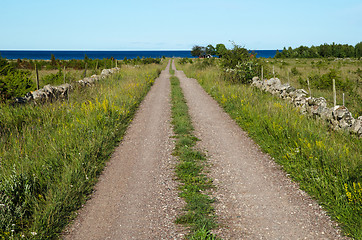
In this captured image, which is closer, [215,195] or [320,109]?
[215,195]

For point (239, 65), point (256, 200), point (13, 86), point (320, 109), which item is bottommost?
point (256, 200)

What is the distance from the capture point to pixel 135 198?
553 centimetres

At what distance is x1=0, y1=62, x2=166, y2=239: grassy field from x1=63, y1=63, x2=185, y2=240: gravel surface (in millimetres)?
297

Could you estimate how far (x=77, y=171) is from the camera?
20.3 feet

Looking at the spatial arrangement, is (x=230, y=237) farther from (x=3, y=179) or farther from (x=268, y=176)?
(x=3, y=179)

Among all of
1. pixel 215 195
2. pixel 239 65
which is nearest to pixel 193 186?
pixel 215 195

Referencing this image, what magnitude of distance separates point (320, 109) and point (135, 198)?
25.7 feet

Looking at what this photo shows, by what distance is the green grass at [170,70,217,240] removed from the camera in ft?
15.0

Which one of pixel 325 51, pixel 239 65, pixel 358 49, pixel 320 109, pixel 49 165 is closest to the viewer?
pixel 49 165

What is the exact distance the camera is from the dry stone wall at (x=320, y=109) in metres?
8.50

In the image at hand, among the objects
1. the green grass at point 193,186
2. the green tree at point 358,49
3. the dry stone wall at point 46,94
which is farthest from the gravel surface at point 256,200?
the green tree at point 358,49

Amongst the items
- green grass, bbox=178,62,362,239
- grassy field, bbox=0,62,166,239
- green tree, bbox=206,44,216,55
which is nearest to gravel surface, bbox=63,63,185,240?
grassy field, bbox=0,62,166,239

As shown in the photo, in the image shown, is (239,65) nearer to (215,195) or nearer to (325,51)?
(215,195)

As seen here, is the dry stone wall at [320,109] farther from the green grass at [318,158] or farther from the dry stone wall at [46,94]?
the dry stone wall at [46,94]
